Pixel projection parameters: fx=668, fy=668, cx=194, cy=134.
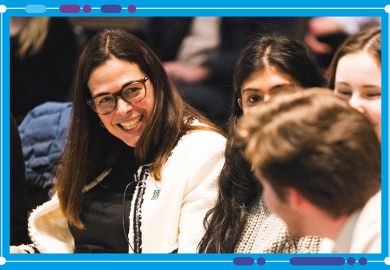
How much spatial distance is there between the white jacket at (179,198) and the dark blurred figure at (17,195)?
33 centimetres

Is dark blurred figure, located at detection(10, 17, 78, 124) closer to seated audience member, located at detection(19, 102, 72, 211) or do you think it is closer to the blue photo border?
seated audience member, located at detection(19, 102, 72, 211)

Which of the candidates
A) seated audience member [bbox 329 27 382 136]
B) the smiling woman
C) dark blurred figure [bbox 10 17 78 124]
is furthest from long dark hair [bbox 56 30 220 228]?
seated audience member [bbox 329 27 382 136]

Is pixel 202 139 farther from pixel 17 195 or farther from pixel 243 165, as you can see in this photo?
pixel 17 195

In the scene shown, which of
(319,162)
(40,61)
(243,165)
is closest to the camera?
(319,162)

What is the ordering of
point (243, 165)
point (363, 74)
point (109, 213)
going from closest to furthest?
point (363, 74) < point (243, 165) < point (109, 213)

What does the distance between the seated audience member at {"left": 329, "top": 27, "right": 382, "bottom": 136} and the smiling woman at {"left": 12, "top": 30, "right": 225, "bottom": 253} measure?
1.13 ft

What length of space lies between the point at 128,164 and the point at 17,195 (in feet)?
0.97

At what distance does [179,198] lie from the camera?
146 cm

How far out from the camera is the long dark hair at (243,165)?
1384 millimetres

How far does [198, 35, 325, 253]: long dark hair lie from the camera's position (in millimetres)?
1384

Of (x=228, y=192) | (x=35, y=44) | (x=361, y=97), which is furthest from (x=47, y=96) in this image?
(x=361, y=97)

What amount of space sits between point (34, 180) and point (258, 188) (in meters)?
0.69
